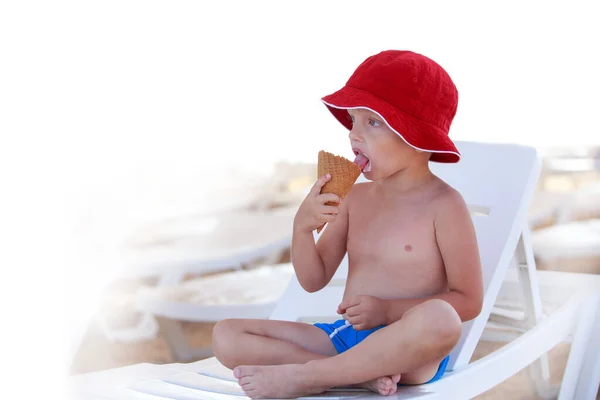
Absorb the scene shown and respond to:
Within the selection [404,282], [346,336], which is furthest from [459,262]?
[346,336]

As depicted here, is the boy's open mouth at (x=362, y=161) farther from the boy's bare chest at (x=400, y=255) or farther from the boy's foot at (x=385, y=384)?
the boy's foot at (x=385, y=384)

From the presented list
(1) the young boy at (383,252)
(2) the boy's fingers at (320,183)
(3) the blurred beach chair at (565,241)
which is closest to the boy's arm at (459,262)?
(1) the young boy at (383,252)

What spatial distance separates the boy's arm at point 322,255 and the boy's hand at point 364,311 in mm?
141

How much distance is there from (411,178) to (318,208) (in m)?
0.21

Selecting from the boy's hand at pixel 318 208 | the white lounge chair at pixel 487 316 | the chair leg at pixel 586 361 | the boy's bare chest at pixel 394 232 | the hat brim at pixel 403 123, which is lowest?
the chair leg at pixel 586 361

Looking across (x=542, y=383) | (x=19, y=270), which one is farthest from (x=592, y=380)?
(x=19, y=270)

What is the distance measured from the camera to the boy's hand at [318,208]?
1312 mm

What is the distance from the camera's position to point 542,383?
1983mm

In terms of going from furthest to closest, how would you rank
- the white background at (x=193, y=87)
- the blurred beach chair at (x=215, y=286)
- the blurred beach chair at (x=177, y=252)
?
1. the white background at (x=193, y=87)
2. the blurred beach chair at (x=177, y=252)
3. the blurred beach chair at (x=215, y=286)

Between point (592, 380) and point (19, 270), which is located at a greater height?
point (592, 380)

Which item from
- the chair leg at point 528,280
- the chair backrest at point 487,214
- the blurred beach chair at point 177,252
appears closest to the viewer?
the chair backrest at point 487,214

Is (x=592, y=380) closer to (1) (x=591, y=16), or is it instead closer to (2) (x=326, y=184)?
(2) (x=326, y=184)

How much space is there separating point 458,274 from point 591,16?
3.65 meters

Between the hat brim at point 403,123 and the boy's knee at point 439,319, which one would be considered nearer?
the boy's knee at point 439,319
